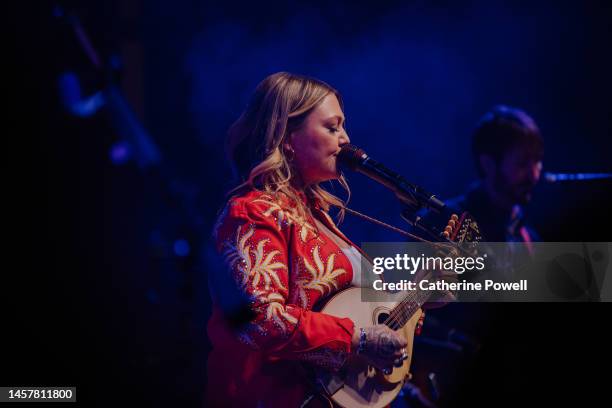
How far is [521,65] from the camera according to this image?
14.0 feet

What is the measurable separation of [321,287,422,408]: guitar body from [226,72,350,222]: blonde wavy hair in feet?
1.16

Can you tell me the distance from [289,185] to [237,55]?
201 centimetres

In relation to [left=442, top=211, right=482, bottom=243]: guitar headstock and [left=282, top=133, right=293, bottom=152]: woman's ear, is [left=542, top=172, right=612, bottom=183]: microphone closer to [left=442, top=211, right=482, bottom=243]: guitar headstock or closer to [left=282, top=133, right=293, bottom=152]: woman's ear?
[left=442, top=211, right=482, bottom=243]: guitar headstock

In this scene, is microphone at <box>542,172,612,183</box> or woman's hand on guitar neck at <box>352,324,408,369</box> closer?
woman's hand on guitar neck at <box>352,324,408,369</box>

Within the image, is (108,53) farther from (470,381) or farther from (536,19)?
(536,19)

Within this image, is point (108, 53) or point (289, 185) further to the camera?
point (108, 53)

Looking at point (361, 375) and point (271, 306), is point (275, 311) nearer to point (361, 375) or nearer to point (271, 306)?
point (271, 306)

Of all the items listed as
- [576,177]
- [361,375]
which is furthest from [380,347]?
[576,177]

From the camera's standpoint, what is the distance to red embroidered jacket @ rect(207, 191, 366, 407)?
5.59 feet

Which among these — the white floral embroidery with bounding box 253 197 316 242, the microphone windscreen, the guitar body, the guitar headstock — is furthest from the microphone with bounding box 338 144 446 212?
the guitar body

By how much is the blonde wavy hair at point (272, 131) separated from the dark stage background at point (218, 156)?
0.21 meters

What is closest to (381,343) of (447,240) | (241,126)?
(447,240)

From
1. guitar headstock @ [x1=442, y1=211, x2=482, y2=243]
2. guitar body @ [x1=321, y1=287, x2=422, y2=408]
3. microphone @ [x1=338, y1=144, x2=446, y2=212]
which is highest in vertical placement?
microphone @ [x1=338, y1=144, x2=446, y2=212]

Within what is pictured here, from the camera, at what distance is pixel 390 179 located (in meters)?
2.00
